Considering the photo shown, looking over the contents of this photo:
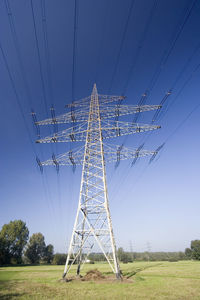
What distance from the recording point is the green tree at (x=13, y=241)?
175 feet

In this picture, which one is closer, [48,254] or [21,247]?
[21,247]

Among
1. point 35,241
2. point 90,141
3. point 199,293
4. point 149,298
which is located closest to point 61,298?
point 149,298

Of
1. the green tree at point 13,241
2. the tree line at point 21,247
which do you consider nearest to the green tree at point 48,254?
the tree line at point 21,247

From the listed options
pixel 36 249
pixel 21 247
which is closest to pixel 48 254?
pixel 36 249

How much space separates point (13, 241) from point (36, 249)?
2097cm

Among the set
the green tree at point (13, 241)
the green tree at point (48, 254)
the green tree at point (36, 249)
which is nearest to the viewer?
the green tree at point (13, 241)

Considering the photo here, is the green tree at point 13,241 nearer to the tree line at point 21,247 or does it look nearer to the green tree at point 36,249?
the tree line at point 21,247

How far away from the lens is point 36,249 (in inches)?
2995

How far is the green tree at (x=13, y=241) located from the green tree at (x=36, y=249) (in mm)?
14946

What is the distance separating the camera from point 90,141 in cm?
1786

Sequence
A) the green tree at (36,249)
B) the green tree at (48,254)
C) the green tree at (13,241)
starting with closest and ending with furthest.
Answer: the green tree at (13,241) → the green tree at (36,249) → the green tree at (48,254)

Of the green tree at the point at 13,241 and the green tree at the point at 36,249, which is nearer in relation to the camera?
the green tree at the point at 13,241

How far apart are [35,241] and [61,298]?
82351 millimetres

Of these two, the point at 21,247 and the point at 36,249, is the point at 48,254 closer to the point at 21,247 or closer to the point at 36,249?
the point at 36,249
